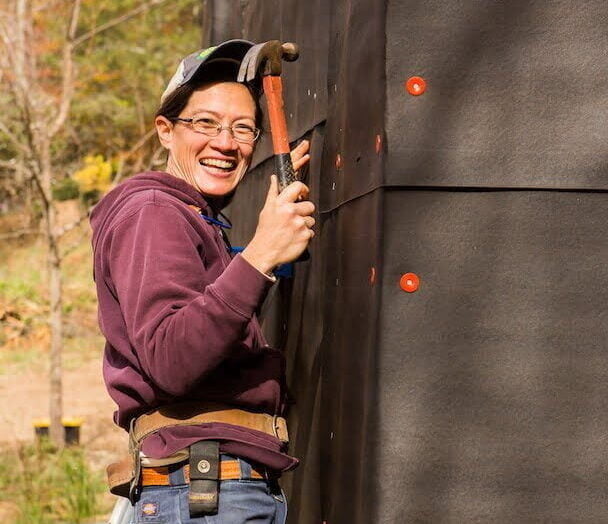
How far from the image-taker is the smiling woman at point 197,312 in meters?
2.03

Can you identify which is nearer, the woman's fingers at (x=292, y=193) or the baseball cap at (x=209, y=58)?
the woman's fingers at (x=292, y=193)

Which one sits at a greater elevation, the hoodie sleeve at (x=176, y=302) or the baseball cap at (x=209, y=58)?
the baseball cap at (x=209, y=58)

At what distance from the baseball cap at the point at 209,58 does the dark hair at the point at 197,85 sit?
0.04ft

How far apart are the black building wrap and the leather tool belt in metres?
0.35

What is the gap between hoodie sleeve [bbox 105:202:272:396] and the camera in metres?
1.99

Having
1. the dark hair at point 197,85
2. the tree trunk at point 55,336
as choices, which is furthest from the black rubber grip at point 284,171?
the tree trunk at point 55,336

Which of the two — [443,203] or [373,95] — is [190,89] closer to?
[373,95]

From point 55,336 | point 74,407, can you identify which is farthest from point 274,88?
point 74,407

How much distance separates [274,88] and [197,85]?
0.69ft

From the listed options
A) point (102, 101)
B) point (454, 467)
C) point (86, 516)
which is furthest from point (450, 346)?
point (102, 101)

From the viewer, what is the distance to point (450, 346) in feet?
6.64

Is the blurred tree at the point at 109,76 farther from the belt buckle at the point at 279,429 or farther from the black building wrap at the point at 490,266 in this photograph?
the black building wrap at the point at 490,266

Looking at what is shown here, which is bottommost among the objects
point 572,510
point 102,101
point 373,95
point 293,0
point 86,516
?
point 86,516

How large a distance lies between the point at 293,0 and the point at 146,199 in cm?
147
